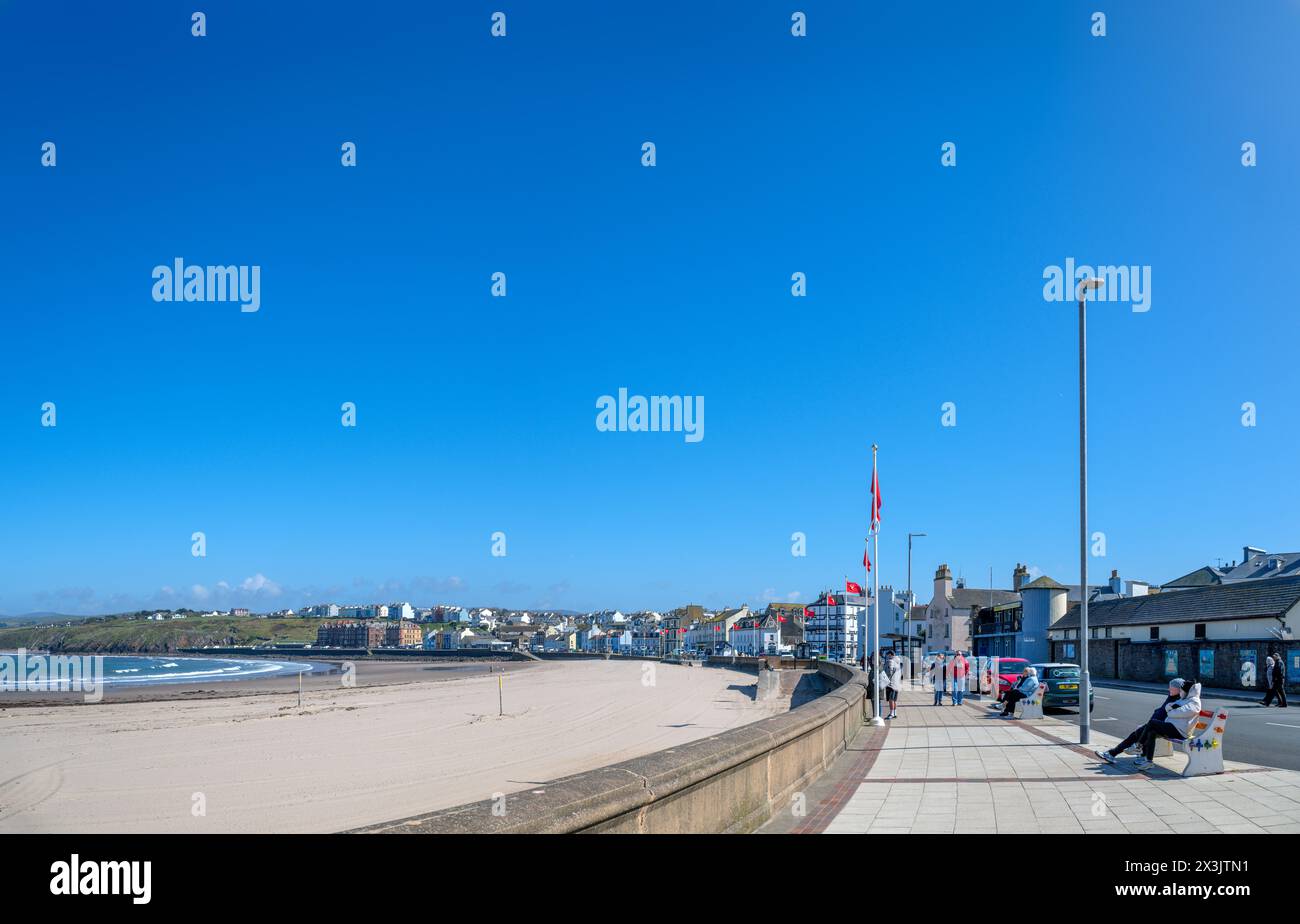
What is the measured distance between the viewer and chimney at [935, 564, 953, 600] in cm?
7790

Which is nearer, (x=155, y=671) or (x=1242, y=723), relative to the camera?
(x=1242, y=723)

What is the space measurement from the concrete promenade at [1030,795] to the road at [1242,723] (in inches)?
29.0

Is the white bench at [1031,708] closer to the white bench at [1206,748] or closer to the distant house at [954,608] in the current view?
the white bench at [1206,748]

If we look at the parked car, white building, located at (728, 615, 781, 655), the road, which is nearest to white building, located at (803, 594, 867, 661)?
white building, located at (728, 615, 781, 655)

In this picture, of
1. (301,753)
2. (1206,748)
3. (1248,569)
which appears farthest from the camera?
(1248,569)

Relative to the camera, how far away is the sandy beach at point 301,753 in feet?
48.7

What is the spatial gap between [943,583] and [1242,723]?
62.2 metres

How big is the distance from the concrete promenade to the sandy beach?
25.1ft

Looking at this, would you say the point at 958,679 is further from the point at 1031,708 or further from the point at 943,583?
the point at 943,583

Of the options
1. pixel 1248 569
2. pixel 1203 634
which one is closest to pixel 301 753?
pixel 1203 634

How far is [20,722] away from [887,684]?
95.6ft

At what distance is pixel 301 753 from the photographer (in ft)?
73.3
